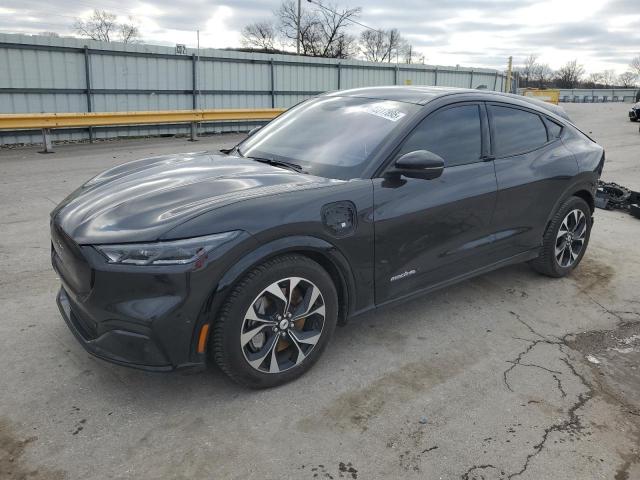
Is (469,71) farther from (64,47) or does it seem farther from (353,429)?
(353,429)

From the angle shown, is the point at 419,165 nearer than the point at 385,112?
Yes

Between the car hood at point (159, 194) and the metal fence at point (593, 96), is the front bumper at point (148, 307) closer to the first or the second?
the car hood at point (159, 194)

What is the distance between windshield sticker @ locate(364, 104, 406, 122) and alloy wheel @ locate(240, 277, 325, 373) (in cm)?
136

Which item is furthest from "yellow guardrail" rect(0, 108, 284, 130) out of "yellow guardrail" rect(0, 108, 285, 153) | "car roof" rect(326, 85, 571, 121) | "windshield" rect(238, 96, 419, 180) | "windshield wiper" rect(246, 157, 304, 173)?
"windshield wiper" rect(246, 157, 304, 173)

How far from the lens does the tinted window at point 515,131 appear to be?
416 cm

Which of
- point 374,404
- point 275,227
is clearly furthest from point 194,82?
point 374,404

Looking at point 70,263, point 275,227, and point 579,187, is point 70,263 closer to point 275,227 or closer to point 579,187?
point 275,227

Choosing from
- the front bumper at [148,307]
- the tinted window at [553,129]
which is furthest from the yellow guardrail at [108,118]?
the tinted window at [553,129]

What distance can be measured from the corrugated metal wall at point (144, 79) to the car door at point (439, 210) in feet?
38.1

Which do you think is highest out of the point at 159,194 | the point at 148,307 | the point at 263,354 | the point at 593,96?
the point at 593,96

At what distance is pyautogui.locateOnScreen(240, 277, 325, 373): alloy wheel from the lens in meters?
2.83

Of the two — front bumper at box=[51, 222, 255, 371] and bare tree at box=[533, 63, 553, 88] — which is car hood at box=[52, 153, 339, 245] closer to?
front bumper at box=[51, 222, 255, 371]

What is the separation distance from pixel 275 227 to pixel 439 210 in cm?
127

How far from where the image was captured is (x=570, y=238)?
4.86 m
